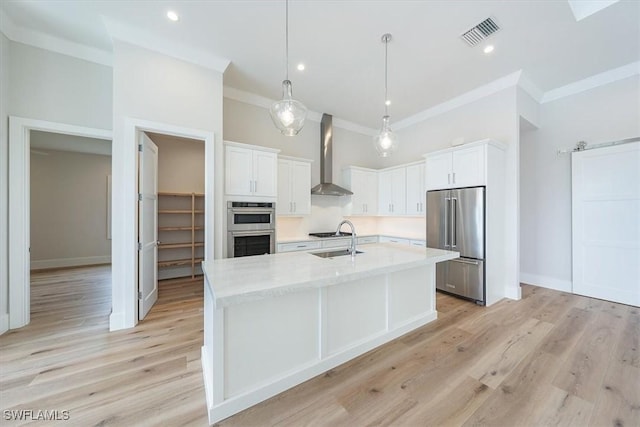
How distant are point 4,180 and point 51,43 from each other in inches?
67.3

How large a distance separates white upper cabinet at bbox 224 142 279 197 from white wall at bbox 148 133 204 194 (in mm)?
1681

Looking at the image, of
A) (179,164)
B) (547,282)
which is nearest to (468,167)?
(547,282)

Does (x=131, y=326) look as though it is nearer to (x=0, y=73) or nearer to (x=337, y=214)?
(x=0, y=73)

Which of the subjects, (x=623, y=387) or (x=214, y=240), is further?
(x=214, y=240)

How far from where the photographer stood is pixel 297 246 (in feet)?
13.8

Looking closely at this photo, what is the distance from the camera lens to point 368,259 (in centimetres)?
227

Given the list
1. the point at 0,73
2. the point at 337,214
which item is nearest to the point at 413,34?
the point at 337,214

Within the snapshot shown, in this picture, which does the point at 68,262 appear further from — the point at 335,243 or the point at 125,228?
the point at 335,243

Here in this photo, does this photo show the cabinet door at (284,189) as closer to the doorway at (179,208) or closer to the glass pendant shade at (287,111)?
the doorway at (179,208)

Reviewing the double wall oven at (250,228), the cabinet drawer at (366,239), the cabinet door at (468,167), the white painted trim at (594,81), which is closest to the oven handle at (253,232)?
the double wall oven at (250,228)

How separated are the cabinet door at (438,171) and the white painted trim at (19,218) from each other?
210 inches

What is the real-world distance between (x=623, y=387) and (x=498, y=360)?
0.78m

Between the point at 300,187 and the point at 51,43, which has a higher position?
the point at 51,43

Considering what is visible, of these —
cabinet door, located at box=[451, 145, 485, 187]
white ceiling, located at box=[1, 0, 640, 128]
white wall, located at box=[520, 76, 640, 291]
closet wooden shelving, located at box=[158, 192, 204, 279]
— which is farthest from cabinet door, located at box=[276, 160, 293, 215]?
white wall, located at box=[520, 76, 640, 291]
